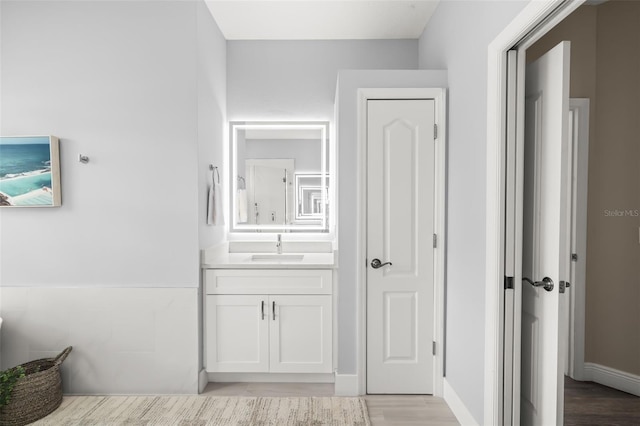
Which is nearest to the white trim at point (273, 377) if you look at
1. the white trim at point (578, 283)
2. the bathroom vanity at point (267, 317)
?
the bathroom vanity at point (267, 317)

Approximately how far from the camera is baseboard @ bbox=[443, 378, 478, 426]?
2.09m

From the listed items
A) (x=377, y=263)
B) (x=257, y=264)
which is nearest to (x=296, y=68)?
(x=257, y=264)

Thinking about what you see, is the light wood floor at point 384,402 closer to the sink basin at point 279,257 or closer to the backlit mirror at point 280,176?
the sink basin at point 279,257

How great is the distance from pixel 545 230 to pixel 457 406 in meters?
1.27

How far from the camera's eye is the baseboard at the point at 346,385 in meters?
2.53

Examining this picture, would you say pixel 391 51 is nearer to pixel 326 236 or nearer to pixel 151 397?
pixel 326 236

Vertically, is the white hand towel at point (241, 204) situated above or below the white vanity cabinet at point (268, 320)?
→ above

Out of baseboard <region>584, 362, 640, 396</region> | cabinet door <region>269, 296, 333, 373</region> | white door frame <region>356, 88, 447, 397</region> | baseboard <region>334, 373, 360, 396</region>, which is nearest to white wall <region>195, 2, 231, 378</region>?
cabinet door <region>269, 296, 333, 373</region>

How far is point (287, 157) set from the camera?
329 cm

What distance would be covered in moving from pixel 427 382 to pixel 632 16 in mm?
2600

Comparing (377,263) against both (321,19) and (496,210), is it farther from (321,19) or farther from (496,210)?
(321,19)

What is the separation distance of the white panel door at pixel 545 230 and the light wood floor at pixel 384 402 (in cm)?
59

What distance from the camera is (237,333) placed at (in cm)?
264

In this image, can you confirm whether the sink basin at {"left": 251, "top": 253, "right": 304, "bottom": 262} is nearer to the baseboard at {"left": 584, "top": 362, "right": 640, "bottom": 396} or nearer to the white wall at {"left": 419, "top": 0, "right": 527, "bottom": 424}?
the white wall at {"left": 419, "top": 0, "right": 527, "bottom": 424}
